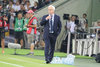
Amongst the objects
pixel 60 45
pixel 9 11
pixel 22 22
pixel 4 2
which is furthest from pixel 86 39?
pixel 4 2

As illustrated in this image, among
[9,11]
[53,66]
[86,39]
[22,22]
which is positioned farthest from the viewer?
[9,11]

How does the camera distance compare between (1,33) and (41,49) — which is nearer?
(1,33)

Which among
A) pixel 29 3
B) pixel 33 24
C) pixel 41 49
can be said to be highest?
pixel 29 3

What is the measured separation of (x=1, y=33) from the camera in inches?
632

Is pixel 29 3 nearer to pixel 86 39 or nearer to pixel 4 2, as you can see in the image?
pixel 4 2

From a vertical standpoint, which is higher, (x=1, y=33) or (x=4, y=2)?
(x=4, y=2)

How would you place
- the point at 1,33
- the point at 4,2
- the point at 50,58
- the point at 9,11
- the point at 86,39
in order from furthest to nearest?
the point at 4,2
the point at 9,11
the point at 86,39
the point at 1,33
the point at 50,58

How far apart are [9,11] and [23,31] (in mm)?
1604

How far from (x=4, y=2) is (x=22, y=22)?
11.6 feet

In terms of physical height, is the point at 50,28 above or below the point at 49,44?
above

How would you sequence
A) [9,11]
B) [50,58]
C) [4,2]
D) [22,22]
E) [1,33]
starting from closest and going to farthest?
[50,58] → [1,33] → [22,22] → [9,11] → [4,2]

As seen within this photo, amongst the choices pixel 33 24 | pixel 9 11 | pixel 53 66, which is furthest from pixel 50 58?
pixel 9 11

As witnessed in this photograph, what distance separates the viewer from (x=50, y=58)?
11.8 metres

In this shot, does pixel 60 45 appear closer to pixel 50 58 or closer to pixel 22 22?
pixel 22 22
